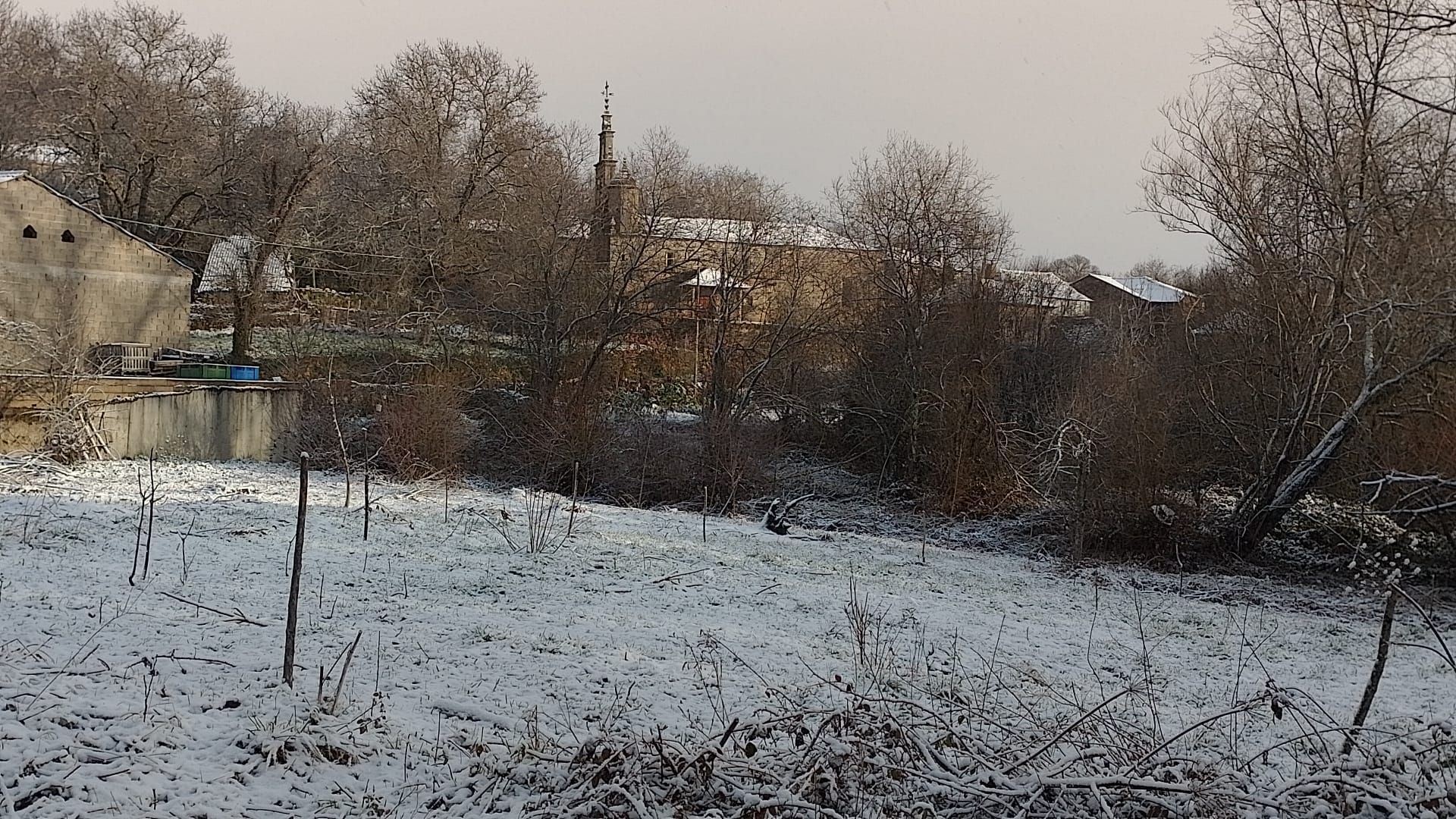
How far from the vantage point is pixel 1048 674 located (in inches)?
320

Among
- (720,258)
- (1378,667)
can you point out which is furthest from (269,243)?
(1378,667)

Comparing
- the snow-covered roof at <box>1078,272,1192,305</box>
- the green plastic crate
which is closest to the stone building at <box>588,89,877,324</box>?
the green plastic crate

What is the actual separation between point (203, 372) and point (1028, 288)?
2104 cm

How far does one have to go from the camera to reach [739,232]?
27.5 m

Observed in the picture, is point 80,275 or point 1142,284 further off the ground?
point 1142,284

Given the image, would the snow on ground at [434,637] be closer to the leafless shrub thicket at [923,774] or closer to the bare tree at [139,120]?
the leafless shrub thicket at [923,774]

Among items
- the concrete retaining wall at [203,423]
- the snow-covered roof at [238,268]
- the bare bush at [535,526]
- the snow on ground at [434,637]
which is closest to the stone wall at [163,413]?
the concrete retaining wall at [203,423]

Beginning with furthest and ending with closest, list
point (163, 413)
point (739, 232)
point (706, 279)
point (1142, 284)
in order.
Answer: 1. point (1142, 284)
2. point (706, 279)
3. point (739, 232)
4. point (163, 413)

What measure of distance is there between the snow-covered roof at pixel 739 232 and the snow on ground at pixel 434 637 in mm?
13791

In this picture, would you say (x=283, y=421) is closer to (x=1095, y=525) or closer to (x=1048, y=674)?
(x=1095, y=525)

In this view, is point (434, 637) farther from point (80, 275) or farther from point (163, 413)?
point (80, 275)

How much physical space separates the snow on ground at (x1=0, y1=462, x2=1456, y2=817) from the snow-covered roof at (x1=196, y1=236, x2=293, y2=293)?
1784 cm

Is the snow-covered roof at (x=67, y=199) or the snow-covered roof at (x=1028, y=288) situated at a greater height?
the snow-covered roof at (x=67, y=199)

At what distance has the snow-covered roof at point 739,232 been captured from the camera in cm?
2753
